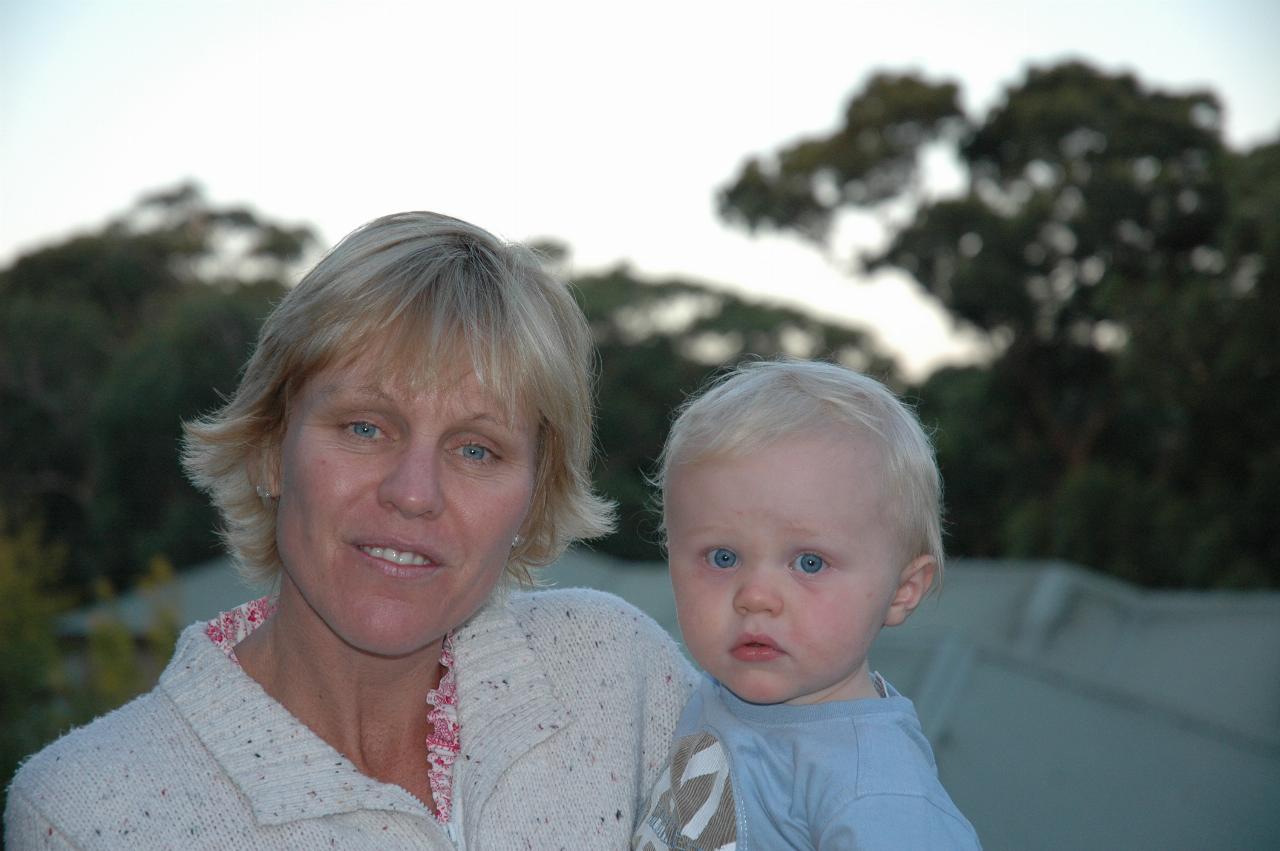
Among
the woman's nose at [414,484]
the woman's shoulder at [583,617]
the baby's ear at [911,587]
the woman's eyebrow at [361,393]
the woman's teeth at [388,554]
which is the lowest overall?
the woman's shoulder at [583,617]

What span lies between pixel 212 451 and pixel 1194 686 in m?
9.27

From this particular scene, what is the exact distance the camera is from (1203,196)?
17188 millimetres

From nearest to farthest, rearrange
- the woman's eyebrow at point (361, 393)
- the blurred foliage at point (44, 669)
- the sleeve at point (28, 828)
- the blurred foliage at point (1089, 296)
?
the sleeve at point (28, 828) < the woman's eyebrow at point (361, 393) < the blurred foliage at point (44, 669) < the blurred foliage at point (1089, 296)

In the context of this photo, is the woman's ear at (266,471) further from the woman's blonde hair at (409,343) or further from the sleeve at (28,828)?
the sleeve at (28,828)

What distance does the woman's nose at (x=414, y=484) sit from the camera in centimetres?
201

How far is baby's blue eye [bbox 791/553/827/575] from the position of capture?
211 cm

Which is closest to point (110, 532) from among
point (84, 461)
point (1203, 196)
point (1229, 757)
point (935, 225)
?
point (84, 461)

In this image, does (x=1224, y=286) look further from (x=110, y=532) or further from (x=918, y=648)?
(x=110, y=532)

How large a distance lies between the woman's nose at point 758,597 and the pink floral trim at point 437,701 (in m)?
0.59

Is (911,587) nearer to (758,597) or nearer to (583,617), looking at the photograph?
(758,597)

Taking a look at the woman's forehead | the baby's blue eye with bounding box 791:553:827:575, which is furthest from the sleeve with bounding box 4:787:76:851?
the baby's blue eye with bounding box 791:553:827:575

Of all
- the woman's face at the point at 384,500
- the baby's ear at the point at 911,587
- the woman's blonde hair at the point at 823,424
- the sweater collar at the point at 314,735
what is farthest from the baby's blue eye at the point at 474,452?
the baby's ear at the point at 911,587

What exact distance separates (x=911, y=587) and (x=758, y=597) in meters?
0.35

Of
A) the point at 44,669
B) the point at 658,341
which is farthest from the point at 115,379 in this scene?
the point at 44,669
